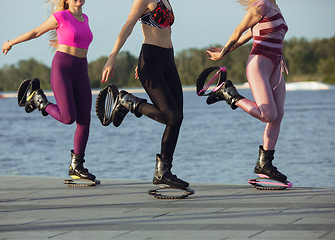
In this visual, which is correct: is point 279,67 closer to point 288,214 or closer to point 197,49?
point 288,214

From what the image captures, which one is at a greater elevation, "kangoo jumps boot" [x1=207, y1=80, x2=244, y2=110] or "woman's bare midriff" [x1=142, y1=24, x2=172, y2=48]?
"woman's bare midriff" [x1=142, y1=24, x2=172, y2=48]

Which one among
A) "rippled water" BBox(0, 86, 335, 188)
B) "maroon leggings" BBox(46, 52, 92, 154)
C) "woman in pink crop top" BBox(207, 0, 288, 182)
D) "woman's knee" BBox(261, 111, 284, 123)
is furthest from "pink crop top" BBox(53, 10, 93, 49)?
"rippled water" BBox(0, 86, 335, 188)

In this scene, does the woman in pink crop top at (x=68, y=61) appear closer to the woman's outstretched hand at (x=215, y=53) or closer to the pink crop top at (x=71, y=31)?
the pink crop top at (x=71, y=31)

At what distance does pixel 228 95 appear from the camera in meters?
4.92

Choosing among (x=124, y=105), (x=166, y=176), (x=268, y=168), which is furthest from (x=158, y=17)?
(x=268, y=168)

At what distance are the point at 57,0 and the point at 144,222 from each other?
123 inches

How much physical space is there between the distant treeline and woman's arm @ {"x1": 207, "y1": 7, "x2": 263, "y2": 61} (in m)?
89.3

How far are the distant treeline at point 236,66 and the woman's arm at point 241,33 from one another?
293 feet

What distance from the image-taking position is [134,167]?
48.6 ft

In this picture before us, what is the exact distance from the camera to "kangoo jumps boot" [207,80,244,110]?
16.1ft

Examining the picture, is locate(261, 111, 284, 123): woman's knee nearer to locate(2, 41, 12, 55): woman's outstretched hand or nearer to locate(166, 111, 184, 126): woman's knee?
locate(166, 111, 184, 126): woman's knee

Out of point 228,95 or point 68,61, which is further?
point 68,61

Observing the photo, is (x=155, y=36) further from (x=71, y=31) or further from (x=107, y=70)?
(x=71, y=31)

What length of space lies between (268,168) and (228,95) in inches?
33.5
